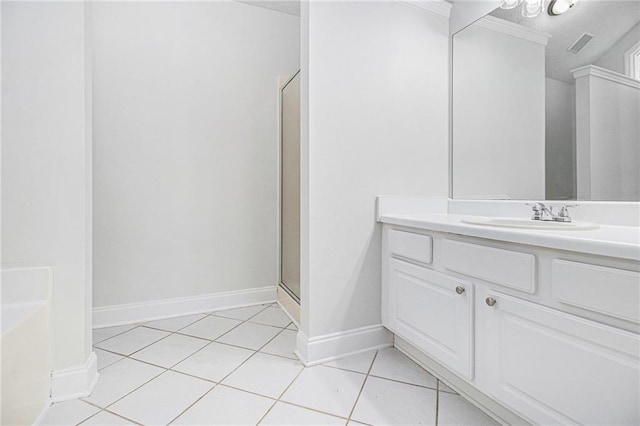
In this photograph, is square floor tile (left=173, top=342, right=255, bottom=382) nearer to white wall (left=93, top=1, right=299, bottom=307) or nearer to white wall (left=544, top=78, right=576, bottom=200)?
white wall (left=93, top=1, right=299, bottom=307)

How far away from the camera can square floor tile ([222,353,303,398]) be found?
140cm

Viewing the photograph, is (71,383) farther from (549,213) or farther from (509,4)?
(509,4)

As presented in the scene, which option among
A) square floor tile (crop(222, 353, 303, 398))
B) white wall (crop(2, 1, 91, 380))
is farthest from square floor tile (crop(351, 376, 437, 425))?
white wall (crop(2, 1, 91, 380))

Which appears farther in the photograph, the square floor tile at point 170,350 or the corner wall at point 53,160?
the square floor tile at point 170,350

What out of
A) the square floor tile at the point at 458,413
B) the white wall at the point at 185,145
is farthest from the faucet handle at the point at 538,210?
the white wall at the point at 185,145

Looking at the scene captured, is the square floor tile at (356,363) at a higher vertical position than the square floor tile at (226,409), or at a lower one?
higher

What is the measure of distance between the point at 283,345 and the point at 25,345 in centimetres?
114

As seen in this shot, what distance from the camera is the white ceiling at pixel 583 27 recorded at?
1.30 metres

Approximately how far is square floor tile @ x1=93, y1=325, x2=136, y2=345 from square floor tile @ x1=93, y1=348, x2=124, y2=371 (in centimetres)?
Result: 17

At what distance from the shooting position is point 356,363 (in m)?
1.63

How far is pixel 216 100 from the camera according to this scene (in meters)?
2.39

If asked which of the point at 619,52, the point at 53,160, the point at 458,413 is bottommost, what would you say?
the point at 458,413

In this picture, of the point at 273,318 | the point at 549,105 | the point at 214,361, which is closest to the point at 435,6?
the point at 549,105

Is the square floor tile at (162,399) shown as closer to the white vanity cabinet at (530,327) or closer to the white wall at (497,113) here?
the white vanity cabinet at (530,327)
